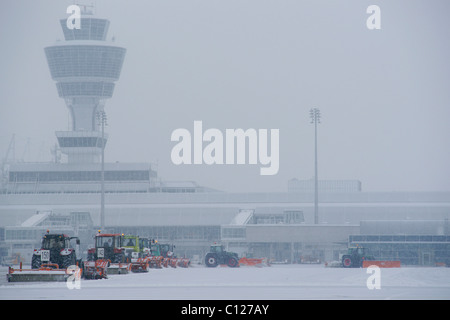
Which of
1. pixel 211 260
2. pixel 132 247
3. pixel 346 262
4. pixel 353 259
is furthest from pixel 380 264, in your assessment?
pixel 132 247

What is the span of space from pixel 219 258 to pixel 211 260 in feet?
4.94

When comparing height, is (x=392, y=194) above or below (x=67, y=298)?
above

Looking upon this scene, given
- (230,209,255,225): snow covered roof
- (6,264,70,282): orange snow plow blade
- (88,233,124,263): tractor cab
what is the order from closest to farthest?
(6,264,70,282): orange snow plow blade < (88,233,124,263): tractor cab < (230,209,255,225): snow covered roof

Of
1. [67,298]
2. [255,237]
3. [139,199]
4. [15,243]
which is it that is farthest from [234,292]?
[139,199]

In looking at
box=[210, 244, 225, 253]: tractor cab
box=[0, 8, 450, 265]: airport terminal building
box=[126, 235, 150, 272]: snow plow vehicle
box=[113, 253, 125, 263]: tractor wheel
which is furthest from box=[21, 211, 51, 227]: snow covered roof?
box=[113, 253, 125, 263]: tractor wheel

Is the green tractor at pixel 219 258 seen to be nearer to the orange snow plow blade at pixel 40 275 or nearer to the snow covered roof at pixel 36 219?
the orange snow plow blade at pixel 40 275

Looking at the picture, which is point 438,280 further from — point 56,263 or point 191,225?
point 191,225

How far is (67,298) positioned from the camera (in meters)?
47.0

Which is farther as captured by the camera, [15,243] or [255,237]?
[15,243]

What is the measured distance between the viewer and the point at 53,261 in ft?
214

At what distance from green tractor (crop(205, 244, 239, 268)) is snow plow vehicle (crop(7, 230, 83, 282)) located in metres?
30.8

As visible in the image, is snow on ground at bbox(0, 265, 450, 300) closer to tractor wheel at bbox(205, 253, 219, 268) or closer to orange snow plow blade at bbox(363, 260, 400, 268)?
orange snow plow blade at bbox(363, 260, 400, 268)

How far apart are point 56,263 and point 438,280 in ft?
89.4

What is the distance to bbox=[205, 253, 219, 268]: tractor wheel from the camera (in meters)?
94.8
